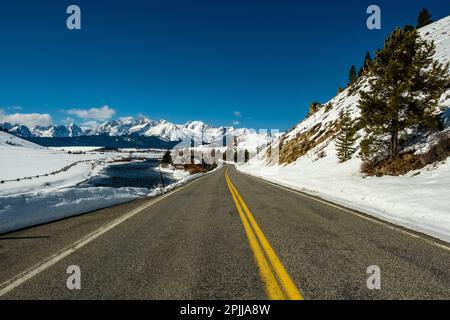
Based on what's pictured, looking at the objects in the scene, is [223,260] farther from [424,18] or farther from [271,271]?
[424,18]

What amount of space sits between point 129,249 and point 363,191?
33.6 ft

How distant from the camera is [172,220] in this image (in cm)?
744

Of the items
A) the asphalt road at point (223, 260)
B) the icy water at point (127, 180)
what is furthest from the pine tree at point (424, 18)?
the asphalt road at point (223, 260)

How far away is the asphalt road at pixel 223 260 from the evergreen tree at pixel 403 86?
42.3 feet

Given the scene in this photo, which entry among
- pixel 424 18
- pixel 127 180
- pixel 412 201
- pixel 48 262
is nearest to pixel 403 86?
pixel 412 201

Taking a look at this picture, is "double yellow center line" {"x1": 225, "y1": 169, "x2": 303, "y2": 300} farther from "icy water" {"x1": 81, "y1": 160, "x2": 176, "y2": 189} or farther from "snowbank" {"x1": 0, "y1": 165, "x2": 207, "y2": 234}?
"icy water" {"x1": 81, "y1": 160, "x2": 176, "y2": 189}

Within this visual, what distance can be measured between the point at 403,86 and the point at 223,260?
1719 centimetres

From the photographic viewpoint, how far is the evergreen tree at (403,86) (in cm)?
1603

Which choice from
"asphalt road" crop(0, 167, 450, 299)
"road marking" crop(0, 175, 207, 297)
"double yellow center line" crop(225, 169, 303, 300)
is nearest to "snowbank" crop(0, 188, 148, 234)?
"asphalt road" crop(0, 167, 450, 299)

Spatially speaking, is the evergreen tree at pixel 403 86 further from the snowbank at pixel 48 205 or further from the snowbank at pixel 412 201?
the snowbank at pixel 48 205

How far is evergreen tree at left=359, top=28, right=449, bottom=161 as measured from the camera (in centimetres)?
1603

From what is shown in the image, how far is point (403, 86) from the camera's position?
1603 cm

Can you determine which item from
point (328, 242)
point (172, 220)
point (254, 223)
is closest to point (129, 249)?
point (172, 220)

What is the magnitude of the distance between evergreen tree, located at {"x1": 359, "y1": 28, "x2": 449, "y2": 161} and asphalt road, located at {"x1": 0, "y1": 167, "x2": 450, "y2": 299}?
42.3ft
